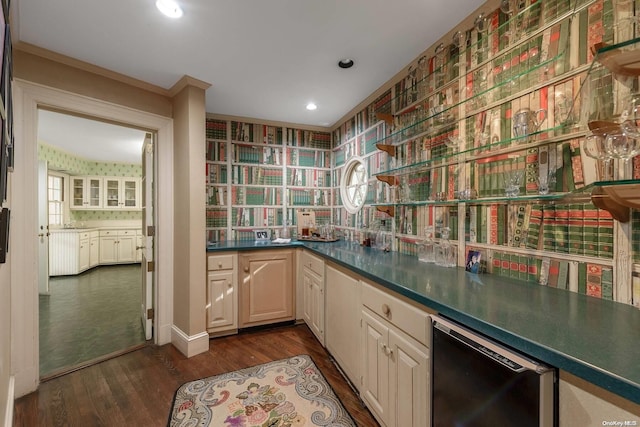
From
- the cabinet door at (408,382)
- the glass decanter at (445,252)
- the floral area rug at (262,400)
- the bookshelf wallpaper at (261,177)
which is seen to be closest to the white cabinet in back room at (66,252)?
the bookshelf wallpaper at (261,177)

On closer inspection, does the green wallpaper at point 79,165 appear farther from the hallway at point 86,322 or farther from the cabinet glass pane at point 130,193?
the hallway at point 86,322

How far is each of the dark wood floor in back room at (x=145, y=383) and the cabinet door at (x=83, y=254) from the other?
13.8 ft

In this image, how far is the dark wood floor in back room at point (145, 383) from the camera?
164 centimetres

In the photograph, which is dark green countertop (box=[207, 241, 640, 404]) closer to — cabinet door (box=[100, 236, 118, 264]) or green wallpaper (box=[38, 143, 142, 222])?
green wallpaper (box=[38, 143, 142, 222])

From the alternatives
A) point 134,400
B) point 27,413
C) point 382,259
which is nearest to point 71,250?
point 27,413

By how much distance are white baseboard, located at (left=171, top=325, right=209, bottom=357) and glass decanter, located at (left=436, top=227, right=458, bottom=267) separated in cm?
215

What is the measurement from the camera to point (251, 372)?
6.82ft

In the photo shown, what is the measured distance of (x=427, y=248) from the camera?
6.22 feet

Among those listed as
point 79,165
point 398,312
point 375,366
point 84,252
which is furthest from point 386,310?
point 79,165

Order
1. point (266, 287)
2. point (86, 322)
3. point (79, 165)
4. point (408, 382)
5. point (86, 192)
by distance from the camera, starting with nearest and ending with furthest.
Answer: point (408, 382)
point (266, 287)
point (86, 322)
point (79, 165)
point (86, 192)

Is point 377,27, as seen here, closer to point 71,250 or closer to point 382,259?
point 382,259

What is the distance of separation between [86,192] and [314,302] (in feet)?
21.0

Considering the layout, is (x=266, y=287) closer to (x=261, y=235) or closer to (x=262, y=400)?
(x=261, y=235)

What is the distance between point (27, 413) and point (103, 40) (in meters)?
2.52
